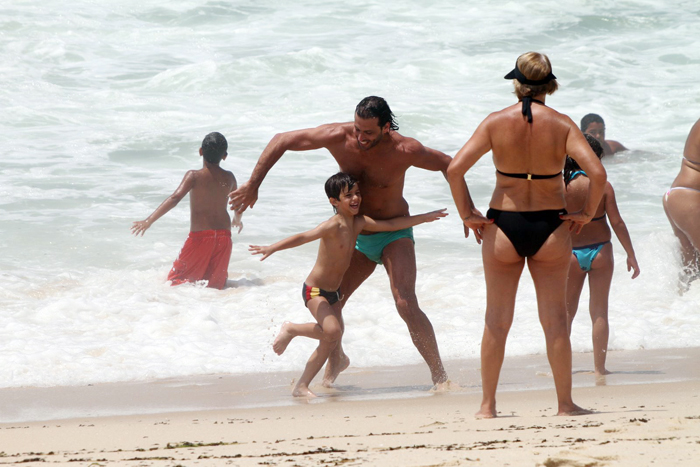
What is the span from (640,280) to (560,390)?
205 inches

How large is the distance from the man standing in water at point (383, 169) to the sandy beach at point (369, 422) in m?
0.46

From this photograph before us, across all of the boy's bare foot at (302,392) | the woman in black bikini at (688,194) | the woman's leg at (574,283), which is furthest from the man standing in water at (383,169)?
the woman in black bikini at (688,194)

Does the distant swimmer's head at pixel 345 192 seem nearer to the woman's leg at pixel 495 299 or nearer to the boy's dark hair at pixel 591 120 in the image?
the woman's leg at pixel 495 299

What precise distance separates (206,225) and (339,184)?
405 centimetres

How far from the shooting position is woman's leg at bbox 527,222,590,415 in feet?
13.2

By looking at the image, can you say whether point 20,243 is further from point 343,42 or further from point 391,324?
point 343,42

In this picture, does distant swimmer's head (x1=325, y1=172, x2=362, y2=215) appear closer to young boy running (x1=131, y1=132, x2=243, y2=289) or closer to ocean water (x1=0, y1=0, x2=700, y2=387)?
ocean water (x1=0, y1=0, x2=700, y2=387)

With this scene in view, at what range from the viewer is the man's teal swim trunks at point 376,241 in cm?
553

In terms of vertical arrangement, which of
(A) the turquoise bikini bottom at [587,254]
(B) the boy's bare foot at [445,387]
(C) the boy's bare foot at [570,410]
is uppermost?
(A) the turquoise bikini bottom at [587,254]

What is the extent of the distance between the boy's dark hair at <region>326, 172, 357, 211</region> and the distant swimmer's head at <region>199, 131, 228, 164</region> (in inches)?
147

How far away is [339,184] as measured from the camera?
17.6ft

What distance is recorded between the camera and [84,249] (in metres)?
10.6

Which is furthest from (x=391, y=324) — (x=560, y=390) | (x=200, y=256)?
(x=560, y=390)

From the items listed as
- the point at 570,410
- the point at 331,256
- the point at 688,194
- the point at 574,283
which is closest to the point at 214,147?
the point at 331,256
